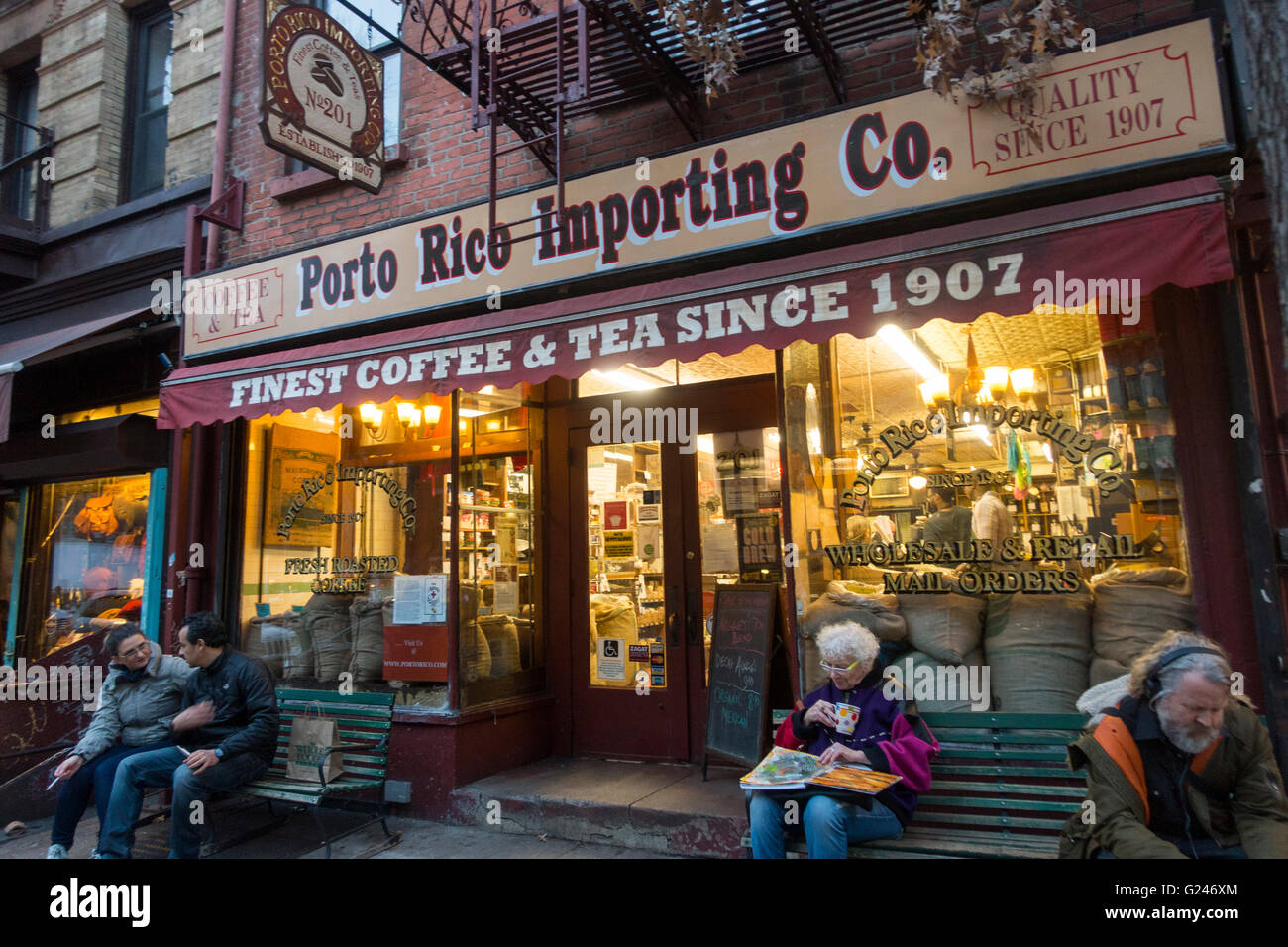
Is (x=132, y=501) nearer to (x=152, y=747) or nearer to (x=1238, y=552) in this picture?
(x=152, y=747)

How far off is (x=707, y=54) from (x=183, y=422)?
15.3ft

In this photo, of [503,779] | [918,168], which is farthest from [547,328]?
[503,779]

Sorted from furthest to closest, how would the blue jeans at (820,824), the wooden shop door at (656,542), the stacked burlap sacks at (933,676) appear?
the wooden shop door at (656,542), the stacked burlap sacks at (933,676), the blue jeans at (820,824)

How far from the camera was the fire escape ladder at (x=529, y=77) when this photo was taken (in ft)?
16.7

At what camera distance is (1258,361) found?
409 cm

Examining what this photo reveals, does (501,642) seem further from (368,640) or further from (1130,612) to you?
(1130,612)

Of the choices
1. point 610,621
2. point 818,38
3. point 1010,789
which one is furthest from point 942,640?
point 818,38

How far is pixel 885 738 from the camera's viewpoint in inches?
157

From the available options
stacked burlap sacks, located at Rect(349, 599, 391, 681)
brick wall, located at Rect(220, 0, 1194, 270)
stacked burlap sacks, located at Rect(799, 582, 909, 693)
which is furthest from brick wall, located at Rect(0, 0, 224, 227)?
stacked burlap sacks, located at Rect(799, 582, 909, 693)

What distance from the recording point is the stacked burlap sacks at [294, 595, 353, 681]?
6.85 m

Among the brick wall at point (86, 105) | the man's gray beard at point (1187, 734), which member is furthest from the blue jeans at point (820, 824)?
the brick wall at point (86, 105)

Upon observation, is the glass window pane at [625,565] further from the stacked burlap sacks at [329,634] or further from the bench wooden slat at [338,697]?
Answer: the stacked burlap sacks at [329,634]

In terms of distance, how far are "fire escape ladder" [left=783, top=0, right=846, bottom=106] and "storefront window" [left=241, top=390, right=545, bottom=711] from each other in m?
3.36

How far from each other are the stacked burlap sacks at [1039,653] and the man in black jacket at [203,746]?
176 inches
